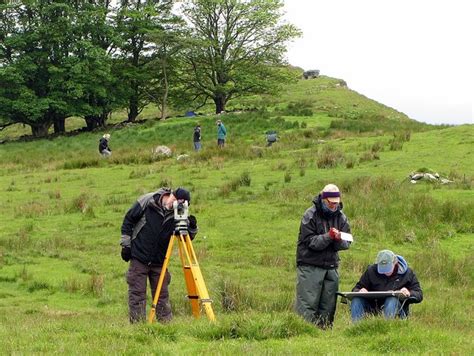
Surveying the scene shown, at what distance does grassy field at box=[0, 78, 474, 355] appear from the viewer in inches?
279

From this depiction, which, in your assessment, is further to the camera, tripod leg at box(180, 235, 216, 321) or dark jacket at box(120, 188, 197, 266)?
dark jacket at box(120, 188, 197, 266)

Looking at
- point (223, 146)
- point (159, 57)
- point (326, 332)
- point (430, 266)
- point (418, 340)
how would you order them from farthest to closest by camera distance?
point (159, 57), point (223, 146), point (430, 266), point (326, 332), point (418, 340)

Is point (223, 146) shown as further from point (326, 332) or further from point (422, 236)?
point (326, 332)

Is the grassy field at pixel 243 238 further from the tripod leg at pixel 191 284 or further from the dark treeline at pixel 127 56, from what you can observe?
the dark treeline at pixel 127 56

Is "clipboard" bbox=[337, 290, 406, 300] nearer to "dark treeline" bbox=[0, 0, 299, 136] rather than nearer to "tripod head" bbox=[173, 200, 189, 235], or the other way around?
"tripod head" bbox=[173, 200, 189, 235]

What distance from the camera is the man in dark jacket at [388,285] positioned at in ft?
29.2

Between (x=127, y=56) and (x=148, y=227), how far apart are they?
4519cm

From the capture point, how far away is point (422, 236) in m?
16.1

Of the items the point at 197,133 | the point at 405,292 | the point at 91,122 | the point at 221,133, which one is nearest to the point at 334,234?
the point at 405,292

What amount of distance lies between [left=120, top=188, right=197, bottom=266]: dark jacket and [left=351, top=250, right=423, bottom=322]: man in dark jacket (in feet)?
8.93

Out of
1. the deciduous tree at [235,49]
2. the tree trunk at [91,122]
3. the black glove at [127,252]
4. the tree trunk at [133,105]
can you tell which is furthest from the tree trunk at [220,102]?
the black glove at [127,252]

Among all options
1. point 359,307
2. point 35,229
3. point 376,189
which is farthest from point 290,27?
point 359,307

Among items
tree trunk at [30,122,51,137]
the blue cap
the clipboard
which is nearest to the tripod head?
the clipboard

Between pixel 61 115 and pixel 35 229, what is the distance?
110ft
